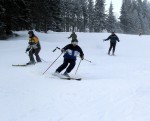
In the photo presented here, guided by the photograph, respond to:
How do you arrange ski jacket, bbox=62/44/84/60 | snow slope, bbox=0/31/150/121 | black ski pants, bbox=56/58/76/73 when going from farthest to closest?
black ski pants, bbox=56/58/76/73 → ski jacket, bbox=62/44/84/60 → snow slope, bbox=0/31/150/121

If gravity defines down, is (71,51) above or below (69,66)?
above

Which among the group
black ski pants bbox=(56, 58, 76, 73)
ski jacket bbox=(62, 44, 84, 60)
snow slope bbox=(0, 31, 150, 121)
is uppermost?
ski jacket bbox=(62, 44, 84, 60)

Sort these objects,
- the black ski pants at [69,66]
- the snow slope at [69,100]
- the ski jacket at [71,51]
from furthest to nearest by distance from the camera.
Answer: the black ski pants at [69,66], the ski jacket at [71,51], the snow slope at [69,100]

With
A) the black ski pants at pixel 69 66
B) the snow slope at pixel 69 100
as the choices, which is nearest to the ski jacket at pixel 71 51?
the black ski pants at pixel 69 66

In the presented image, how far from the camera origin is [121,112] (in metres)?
6.93

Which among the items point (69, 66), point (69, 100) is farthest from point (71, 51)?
point (69, 100)

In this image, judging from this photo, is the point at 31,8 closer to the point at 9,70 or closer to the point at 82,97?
the point at 9,70

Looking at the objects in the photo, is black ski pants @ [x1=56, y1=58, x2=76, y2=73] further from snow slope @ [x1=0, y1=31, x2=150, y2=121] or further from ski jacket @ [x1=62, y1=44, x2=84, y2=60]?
snow slope @ [x1=0, y1=31, x2=150, y2=121]

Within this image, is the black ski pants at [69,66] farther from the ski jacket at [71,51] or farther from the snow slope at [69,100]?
the snow slope at [69,100]

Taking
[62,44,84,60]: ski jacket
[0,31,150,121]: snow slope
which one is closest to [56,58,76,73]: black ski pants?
[62,44,84,60]: ski jacket

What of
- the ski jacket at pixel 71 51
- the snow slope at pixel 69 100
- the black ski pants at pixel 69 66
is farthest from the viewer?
the black ski pants at pixel 69 66

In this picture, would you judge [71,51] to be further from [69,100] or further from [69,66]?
[69,100]

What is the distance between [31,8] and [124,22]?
196 feet

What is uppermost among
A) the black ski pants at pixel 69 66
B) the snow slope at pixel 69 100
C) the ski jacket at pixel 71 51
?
the ski jacket at pixel 71 51
